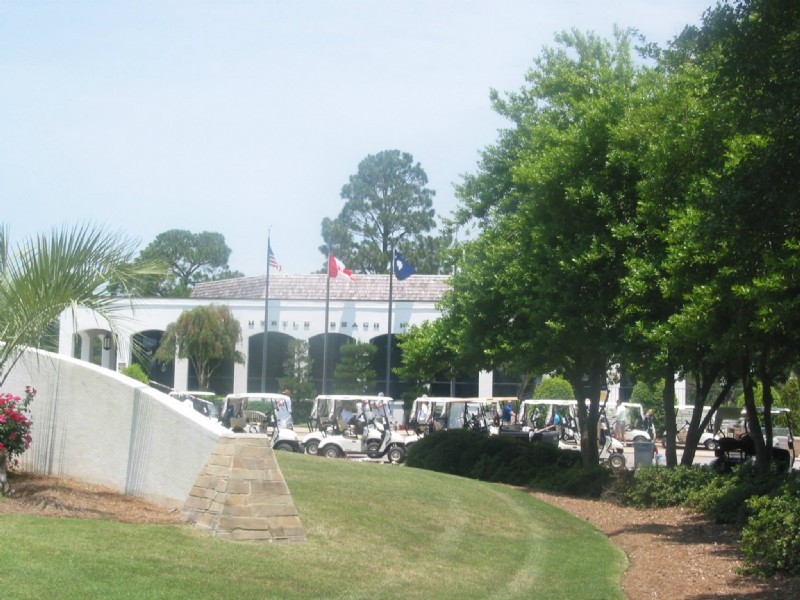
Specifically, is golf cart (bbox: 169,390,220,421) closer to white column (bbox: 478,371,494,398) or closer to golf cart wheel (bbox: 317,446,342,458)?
golf cart wheel (bbox: 317,446,342,458)

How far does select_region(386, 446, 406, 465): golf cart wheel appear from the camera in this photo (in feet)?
89.7

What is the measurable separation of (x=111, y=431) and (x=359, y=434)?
659 inches

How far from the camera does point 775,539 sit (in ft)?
35.2

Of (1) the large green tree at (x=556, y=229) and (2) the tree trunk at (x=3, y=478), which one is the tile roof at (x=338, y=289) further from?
(2) the tree trunk at (x=3, y=478)

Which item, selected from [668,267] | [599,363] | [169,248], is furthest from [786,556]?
[169,248]

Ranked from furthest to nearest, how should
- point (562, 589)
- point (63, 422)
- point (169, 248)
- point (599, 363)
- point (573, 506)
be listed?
point (169, 248) → point (599, 363) → point (573, 506) → point (63, 422) → point (562, 589)

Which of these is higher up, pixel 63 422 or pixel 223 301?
pixel 223 301

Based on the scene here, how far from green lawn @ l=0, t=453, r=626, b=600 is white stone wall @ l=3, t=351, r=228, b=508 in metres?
1.34

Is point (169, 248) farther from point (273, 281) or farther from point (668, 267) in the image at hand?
point (668, 267)

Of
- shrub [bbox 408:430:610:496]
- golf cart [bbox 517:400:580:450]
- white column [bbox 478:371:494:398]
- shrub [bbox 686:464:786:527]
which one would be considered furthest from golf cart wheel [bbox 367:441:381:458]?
white column [bbox 478:371:494:398]

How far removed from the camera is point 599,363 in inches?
869

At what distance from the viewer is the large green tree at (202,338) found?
4412 cm

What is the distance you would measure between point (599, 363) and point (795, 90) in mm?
14273

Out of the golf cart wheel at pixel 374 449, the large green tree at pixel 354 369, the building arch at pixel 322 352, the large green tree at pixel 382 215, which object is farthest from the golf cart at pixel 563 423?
the large green tree at pixel 382 215
